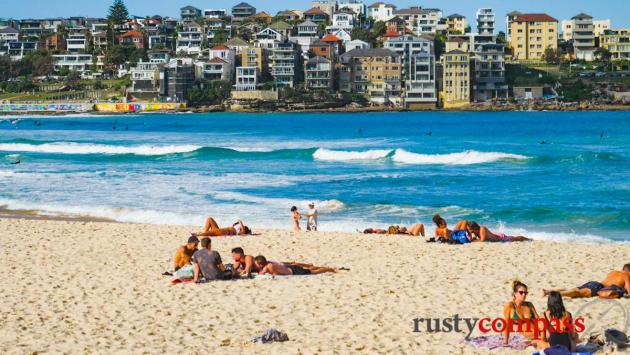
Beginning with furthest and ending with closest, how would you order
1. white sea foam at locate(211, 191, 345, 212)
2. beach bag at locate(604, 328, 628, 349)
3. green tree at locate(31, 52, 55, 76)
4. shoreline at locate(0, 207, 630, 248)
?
green tree at locate(31, 52, 55, 76) → white sea foam at locate(211, 191, 345, 212) → shoreline at locate(0, 207, 630, 248) → beach bag at locate(604, 328, 628, 349)

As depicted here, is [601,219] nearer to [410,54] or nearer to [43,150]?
[43,150]

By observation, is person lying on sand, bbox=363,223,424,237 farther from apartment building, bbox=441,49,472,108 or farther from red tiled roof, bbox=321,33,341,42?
red tiled roof, bbox=321,33,341,42

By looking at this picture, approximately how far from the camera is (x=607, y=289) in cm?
1185

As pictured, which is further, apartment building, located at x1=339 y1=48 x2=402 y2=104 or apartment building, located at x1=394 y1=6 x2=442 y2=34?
apartment building, located at x1=394 y1=6 x2=442 y2=34

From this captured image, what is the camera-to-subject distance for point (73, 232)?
1902 centimetres

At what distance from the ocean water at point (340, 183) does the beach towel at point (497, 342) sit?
9.69 metres

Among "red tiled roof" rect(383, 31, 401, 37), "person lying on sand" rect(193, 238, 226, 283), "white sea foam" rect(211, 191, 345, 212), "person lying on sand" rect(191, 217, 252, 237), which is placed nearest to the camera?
"person lying on sand" rect(193, 238, 226, 283)

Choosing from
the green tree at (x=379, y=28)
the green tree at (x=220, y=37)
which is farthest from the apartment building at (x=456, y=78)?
the green tree at (x=220, y=37)

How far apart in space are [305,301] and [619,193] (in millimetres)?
18187

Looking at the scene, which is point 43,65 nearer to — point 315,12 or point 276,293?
point 315,12

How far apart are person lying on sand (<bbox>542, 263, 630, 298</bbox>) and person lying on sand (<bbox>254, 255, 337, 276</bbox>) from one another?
348 cm

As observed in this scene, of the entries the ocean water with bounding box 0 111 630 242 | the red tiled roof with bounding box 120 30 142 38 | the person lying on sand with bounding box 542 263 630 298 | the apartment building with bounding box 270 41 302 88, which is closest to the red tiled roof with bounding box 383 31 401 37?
the apartment building with bounding box 270 41 302 88

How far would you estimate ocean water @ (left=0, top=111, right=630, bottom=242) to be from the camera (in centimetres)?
2280

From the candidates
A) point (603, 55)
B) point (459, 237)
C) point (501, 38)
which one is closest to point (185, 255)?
point (459, 237)
